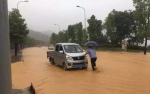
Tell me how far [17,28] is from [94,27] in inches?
1158

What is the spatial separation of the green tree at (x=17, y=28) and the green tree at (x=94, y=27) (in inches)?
1075

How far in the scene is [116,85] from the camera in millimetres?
9453

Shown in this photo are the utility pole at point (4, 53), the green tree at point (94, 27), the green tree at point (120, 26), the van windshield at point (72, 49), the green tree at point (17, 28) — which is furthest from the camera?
the green tree at point (94, 27)

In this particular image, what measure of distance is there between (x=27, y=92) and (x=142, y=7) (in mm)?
31331

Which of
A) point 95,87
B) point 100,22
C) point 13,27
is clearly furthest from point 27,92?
point 100,22

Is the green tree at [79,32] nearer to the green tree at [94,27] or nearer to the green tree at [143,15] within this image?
the green tree at [94,27]

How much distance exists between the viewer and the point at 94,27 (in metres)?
57.1

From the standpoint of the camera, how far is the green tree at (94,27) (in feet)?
187

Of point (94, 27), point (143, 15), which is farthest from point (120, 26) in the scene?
point (143, 15)

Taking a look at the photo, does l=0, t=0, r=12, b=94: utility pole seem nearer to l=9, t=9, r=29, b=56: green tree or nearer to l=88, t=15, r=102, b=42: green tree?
l=9, t=9, r=29, b=56: green tree

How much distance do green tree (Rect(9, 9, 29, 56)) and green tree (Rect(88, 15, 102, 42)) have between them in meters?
27.3

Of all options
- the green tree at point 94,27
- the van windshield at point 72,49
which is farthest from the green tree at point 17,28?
the green tree at point 94,27

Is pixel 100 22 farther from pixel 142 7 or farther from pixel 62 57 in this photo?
pixel 62 57

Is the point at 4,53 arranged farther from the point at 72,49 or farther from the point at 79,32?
the point at 79,32
